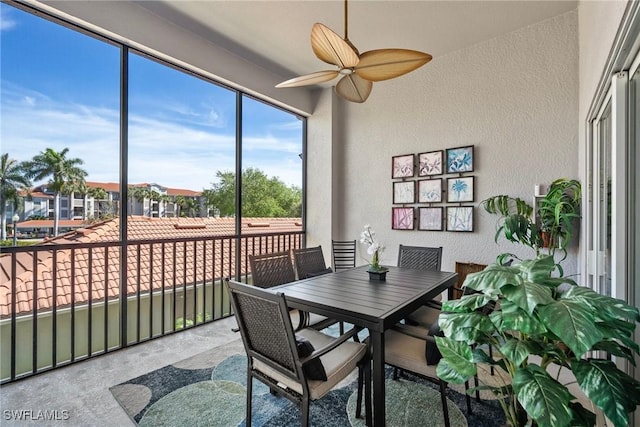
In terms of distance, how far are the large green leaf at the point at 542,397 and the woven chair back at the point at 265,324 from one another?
922 mm

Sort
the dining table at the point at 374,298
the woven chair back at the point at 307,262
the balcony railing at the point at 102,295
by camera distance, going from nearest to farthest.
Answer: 1. the dining table at the point at 374,298
2. the balcony railing at the point at 102,295
3. the woven chair back at the point at 307,262

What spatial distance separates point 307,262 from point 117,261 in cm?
189

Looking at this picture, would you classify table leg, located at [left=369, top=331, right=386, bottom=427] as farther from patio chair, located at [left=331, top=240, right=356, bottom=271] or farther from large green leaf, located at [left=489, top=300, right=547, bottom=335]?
patio chair, located at [left=331, top=240, right=356, bottom=271]

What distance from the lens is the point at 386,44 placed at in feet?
11.9

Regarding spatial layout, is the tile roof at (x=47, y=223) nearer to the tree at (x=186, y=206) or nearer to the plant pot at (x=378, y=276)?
the tree at (x=186, y=206)

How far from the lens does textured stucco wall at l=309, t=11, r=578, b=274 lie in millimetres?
3203

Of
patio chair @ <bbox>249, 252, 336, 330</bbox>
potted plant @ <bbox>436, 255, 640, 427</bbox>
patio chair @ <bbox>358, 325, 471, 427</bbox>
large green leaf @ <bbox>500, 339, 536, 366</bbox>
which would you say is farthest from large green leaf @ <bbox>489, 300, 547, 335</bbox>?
patio chair @ <bbox>249, 252, 336, 330</bbox>

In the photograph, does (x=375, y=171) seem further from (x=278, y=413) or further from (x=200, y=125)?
(x=278, y=413)

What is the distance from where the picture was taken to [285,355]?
1505 millimetres

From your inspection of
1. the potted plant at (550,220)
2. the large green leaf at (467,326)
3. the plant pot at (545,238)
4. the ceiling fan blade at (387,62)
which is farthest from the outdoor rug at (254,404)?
the ceiling fan blade at (387,62)

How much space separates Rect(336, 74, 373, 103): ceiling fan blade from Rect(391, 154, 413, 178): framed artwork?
1742 mm

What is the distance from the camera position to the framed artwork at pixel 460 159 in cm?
374

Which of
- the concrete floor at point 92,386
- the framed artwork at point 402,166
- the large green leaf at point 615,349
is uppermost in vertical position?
the framed artwork at point 402,166

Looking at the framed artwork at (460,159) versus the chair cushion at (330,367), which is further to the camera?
the framed artwork at (460,159)
